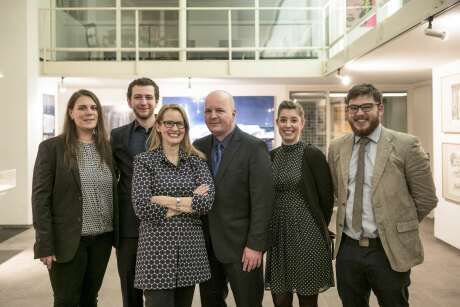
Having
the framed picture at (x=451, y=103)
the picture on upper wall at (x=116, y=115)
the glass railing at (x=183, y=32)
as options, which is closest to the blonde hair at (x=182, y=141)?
the framed picture at (x=451, y=103)

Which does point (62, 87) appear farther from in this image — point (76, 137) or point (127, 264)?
point (127, 264)

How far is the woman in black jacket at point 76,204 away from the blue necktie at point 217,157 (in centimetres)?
64

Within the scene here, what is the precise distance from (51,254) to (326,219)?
1770 mm

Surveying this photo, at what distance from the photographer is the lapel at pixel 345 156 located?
8.89 ft

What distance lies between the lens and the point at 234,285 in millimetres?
2756

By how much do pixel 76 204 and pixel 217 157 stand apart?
2.90 feet

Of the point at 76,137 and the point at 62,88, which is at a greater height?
the point at 62,88

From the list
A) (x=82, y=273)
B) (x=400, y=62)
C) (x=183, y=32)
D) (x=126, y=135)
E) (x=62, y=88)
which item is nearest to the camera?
(x=82, y=273)

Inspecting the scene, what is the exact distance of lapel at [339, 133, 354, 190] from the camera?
271 centimetres

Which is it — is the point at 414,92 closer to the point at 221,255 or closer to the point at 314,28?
the point at 314,28

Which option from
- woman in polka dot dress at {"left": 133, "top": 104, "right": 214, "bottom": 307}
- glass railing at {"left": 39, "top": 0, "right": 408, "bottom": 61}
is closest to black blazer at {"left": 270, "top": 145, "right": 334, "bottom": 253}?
woman in polka dot dress at {"left": 133, "top": 104, "right": 214, "bottom": 307}

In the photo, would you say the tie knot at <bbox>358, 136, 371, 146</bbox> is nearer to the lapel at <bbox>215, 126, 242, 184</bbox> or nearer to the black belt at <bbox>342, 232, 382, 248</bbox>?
the black belt at <bbox>342, 232, 382, 248</bbox>

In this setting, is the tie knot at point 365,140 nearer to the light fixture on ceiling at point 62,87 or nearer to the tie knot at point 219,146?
the tie knot at point 219,146

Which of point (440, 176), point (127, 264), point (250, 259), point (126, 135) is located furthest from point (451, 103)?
point (127, 264)
